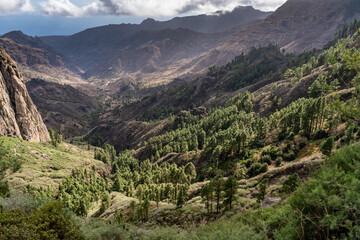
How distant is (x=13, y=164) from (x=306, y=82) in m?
214

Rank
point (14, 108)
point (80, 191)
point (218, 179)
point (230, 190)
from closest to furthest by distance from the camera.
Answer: point (230, 190)
point (218, 179)
point (80, 191)
point (14, 108)

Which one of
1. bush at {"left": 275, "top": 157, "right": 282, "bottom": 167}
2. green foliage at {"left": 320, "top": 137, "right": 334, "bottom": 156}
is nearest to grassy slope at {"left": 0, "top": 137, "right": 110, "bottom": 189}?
bush at {"left": 275, "top": 157, "right": 282, "bottom": 167}

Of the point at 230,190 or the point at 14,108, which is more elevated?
the point at 14,108

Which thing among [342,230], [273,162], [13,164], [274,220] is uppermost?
[342,230]

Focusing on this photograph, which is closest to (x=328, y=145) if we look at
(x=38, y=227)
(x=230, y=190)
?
(x=230, y=190)

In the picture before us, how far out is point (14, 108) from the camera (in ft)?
513

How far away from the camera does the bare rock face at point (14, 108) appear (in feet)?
465

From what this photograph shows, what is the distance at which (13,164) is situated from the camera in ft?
320

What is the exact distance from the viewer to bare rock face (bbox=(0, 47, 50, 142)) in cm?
14160

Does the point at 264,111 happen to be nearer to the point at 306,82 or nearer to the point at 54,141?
the point at 306,82

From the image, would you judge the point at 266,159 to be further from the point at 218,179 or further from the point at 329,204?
the point at 329,204

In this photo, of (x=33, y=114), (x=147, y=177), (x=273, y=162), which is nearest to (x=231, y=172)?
(x=273, y=162)

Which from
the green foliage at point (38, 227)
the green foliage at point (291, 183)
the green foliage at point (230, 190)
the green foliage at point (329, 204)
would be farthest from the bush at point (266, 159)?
the green foliage at point (38, 227)

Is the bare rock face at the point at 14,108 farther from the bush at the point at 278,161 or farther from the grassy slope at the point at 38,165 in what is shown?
the bush at the point at 278,161
